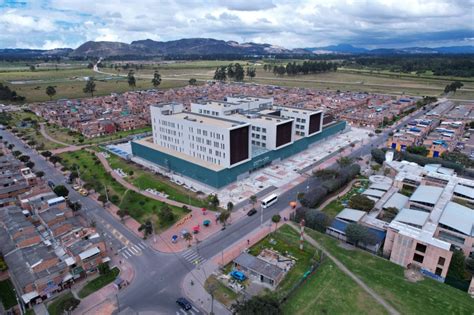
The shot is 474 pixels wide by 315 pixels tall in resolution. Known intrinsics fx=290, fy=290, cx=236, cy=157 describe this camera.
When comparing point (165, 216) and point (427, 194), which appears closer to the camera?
point (165, 216)

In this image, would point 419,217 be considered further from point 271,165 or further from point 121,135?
point 121,135

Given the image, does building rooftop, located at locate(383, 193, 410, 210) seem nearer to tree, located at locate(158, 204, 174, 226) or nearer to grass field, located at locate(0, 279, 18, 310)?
tree, located at locate(158, 204, 174, 226)

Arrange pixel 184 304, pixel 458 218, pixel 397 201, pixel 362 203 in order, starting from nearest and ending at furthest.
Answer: pixel 184 304, pixel 458 218, pixel 362 203, pixel 397 201

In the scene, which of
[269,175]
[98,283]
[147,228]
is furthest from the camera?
[269,175]

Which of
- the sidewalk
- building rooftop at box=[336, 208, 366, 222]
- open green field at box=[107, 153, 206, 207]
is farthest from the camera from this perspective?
open green field at box=[107, 153, 206, 207]

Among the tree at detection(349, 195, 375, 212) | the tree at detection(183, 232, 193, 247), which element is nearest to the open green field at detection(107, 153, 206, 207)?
the tree at detection(183, 232, 193, 247)

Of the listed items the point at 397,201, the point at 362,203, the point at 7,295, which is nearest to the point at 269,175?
the point at 362,203

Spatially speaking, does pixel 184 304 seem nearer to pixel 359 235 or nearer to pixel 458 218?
pixel 359 235

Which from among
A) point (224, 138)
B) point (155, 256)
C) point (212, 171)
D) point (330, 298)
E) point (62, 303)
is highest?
point (224, 138)
